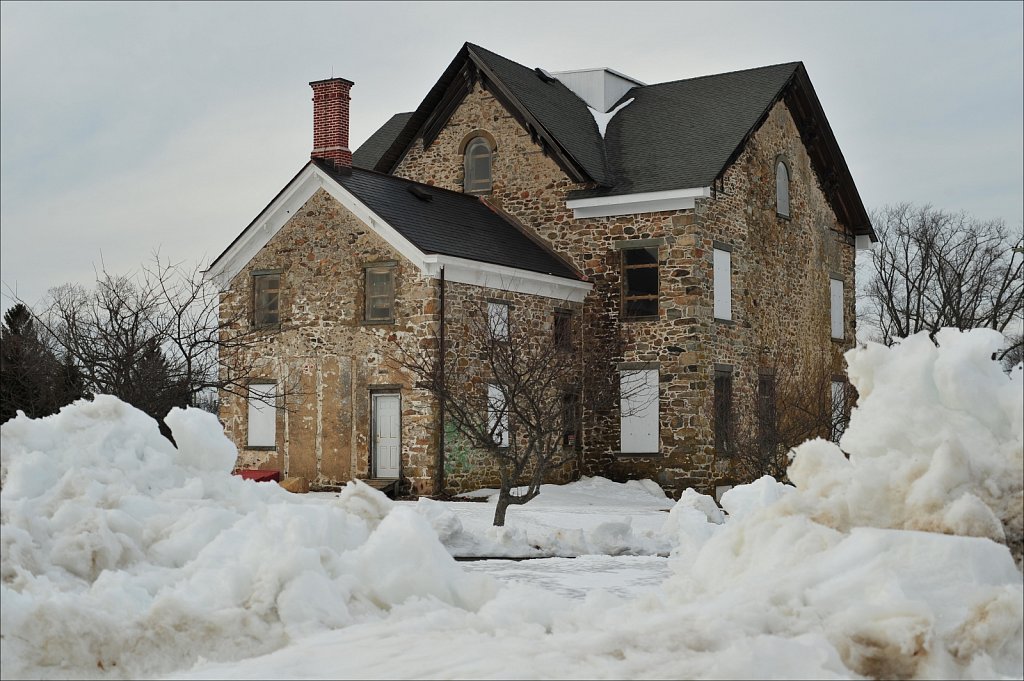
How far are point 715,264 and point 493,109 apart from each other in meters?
5.97

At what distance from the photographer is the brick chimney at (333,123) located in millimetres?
27078

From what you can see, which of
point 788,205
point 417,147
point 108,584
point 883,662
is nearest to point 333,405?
point 417,147

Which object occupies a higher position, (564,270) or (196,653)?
(564,270)

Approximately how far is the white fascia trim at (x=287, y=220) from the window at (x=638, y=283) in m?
5.19

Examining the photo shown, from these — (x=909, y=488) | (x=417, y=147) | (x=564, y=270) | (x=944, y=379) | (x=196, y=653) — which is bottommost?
(x=196, y=653)

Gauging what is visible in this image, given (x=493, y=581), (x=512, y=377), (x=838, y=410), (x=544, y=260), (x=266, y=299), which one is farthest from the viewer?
(x=838, y=410)

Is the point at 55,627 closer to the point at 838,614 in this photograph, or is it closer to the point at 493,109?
the point at 838,614

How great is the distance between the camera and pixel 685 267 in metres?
27.2

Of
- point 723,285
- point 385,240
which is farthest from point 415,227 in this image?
point 723,285

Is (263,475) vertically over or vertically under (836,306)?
under

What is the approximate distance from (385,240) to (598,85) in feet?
30.9

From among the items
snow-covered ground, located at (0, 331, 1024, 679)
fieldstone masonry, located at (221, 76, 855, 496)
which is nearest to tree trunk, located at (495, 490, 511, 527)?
fieldstone masonry, located at (221, 76, 855, 496)

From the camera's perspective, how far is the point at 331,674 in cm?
660

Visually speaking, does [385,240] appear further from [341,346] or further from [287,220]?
[287,220]
